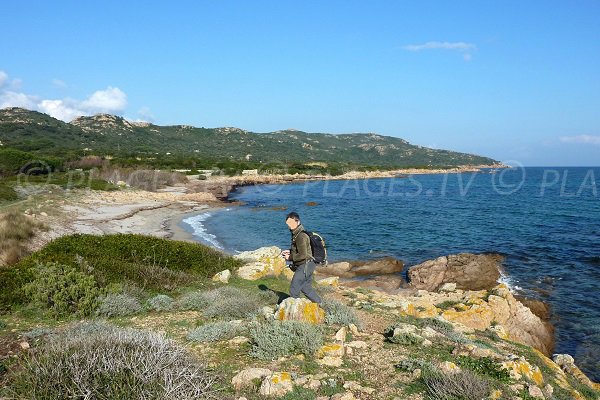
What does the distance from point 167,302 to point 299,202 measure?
1725 inches

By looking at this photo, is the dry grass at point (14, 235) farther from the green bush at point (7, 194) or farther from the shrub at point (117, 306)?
the green bush at point (7, 194)

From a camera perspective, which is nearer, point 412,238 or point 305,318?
point 305,318

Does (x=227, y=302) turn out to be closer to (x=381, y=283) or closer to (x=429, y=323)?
(x=429, y=323)

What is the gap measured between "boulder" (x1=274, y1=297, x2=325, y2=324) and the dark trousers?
368 mm

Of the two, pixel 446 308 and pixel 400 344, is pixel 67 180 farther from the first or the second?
pixel 400 344

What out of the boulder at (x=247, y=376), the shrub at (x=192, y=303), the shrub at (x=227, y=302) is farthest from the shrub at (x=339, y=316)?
the shrub at (x=192, y=303)

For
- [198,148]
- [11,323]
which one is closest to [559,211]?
[11,323]

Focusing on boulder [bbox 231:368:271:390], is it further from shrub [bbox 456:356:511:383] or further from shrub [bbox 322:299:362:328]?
shrub [bbox 456:356:511:383]

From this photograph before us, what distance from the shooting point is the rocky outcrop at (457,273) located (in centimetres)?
1945

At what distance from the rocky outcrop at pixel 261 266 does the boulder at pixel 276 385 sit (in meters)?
Answer: 8.61

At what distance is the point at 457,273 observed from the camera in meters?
20.3

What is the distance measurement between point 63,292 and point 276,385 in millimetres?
6615

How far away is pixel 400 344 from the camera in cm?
789

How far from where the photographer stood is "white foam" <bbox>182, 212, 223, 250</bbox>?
26.9m
